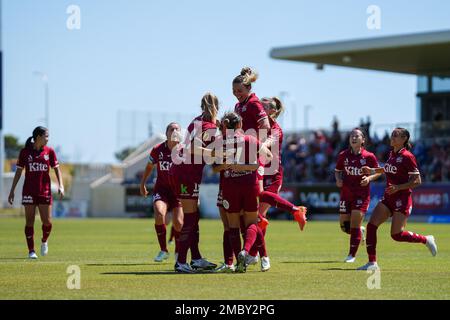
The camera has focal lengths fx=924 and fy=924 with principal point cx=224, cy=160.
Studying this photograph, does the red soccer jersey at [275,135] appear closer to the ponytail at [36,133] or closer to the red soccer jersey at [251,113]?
the red soccer jersey at [251,113]

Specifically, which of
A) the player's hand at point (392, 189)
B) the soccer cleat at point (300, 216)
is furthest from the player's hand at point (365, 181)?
the soccer cleat at point (300, 216)

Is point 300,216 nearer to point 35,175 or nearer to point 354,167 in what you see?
point 354,167

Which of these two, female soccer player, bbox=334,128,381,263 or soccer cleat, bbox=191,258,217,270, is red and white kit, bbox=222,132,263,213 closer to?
soccer cleat, bbox=191,258,217,270

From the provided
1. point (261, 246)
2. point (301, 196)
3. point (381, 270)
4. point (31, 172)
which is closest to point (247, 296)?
point (261, 246)

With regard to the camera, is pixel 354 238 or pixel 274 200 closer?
pixel 274 200

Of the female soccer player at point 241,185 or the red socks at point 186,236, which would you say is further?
the red socks at point 186,236

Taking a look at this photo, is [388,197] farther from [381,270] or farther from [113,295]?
[113,295]

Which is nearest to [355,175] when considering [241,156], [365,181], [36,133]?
[365,181]

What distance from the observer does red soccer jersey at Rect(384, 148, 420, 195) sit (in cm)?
1402

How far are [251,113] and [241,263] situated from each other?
2.23 m

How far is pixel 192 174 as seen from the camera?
13.4m

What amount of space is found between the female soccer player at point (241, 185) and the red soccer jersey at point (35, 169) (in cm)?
526

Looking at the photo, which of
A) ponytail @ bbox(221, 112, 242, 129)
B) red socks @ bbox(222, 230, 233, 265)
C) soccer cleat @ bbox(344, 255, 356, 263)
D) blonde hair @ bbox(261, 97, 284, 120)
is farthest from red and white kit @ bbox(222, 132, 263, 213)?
soccer cleat @ bbox(344, 255, 356, 263)

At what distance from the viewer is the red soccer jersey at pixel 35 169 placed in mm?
17062
